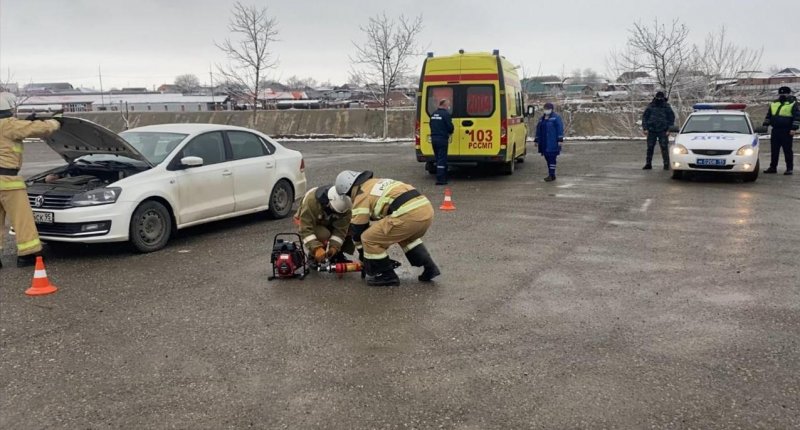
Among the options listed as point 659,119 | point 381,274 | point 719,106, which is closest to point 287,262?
point 381,274

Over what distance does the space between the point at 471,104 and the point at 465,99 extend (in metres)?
0.18

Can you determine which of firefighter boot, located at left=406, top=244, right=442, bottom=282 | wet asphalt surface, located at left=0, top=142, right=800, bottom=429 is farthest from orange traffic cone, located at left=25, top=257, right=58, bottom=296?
firefighter boot, located at left=406, top=244, right=442, bottom=282

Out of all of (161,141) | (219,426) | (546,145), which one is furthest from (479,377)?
(546,145)

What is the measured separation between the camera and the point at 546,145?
45.0 feet

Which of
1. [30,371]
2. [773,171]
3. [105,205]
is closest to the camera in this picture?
[30,371]

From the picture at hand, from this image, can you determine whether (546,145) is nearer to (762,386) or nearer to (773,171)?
(773,171)

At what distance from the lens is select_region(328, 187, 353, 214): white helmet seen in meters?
5.91

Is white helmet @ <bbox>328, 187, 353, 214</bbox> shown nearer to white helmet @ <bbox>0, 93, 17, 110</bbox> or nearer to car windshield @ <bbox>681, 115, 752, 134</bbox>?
white helmet @ <bbox>0, 93, 17, 110</bbox>

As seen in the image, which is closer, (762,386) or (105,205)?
(762,386)

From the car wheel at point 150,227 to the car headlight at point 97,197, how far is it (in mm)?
320

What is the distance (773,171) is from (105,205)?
1408 cm

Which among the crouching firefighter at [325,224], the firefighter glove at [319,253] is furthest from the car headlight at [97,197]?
the firefighter glove at [319,253]

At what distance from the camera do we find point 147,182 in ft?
24.7

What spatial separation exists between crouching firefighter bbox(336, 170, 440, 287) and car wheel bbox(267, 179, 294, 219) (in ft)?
13.2
